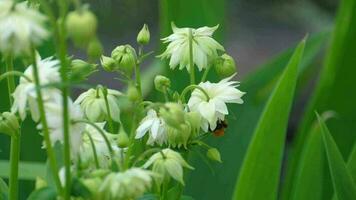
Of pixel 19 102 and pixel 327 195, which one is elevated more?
pixel 19 102

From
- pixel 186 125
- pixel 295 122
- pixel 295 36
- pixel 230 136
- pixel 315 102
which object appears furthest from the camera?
pixel 295 36

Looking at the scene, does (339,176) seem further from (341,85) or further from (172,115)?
(341,85)

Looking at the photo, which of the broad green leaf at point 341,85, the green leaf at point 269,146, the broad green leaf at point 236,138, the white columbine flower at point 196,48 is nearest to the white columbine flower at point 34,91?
the white columbine flower at point 196,48

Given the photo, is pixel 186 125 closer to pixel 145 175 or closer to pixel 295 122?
pixel 145 175

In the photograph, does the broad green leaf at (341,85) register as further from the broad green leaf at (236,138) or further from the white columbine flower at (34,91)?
the white columbine flower at (34,91)

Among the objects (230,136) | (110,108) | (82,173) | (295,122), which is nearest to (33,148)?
(230,136)

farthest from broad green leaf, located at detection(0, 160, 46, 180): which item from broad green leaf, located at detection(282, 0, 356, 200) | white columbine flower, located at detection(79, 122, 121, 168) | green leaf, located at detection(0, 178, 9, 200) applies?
broad green leaf, located at detection(282, 0, 356, 200)
